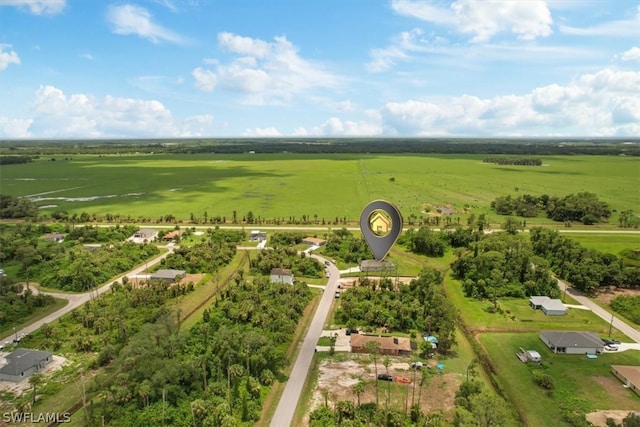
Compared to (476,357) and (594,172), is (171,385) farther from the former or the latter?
(594,172)

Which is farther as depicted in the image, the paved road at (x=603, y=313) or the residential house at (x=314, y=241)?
the residential house at (x=314, y=241)

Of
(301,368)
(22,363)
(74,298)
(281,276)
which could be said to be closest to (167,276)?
(74,298)

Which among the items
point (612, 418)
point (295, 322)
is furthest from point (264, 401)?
point (612, 418)

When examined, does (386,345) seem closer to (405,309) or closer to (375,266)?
(405,309)

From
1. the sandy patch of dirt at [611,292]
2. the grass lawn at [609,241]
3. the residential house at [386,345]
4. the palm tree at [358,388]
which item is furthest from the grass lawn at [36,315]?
the grass lawn at [609,241]

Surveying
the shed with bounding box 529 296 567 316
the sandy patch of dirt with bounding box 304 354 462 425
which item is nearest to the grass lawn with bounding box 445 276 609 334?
the shed with bounding box 529 296 567 316

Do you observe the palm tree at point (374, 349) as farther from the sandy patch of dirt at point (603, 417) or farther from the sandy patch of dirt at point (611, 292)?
the sandy patch of dirt at point (611, 292)

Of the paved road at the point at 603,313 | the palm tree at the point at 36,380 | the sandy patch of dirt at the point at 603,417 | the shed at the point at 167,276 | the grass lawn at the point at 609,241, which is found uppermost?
the shed at the point at 167,276

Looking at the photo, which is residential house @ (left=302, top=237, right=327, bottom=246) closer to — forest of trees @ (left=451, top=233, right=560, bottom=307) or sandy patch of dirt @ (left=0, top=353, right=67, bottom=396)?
forest of trees @ (left=451, top=233, right=560, bottom=307)
